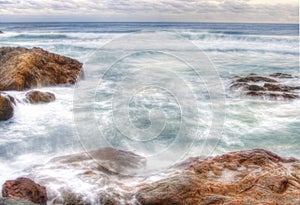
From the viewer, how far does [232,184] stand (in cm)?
445

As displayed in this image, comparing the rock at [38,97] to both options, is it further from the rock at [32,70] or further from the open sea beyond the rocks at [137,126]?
the rock at [32,70]

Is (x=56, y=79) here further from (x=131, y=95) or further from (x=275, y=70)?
(x=275, y=70)

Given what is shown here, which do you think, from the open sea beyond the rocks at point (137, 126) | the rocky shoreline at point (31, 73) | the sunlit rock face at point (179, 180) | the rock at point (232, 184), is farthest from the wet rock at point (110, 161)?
the rocky shoreline at point (31, 73)

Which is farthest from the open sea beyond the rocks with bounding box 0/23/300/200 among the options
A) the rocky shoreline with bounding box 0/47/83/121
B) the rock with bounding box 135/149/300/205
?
the rock with bounding box 135/149/300/205

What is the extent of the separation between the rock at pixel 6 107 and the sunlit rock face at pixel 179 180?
11.5 ft

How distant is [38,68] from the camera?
11641mm

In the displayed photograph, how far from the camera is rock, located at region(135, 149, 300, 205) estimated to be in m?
4.10

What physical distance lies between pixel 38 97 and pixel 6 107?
56.2 inches

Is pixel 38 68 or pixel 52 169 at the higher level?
pixel 38 68

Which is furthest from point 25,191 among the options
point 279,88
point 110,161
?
point 279,88

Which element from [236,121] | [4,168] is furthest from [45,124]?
[236,121]

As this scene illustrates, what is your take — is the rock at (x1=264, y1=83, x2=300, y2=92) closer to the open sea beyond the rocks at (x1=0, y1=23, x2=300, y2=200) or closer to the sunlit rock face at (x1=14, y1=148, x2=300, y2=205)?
the open sea beyond the rocks at (x1=0, y1=23, x2=300, y2=200)

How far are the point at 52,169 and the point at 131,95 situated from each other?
5.80m

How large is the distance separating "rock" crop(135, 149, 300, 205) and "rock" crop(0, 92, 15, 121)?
552cm
